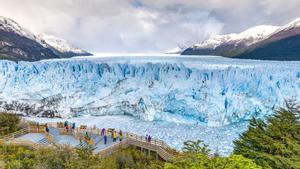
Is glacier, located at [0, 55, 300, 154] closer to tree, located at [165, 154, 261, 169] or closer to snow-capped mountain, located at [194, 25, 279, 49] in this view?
tree, located at [165, 154, 261, 169]

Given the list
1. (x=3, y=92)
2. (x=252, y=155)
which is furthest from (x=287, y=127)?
(x=3, y=92)

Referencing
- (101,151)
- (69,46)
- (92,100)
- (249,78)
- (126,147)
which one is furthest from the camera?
(69,46)

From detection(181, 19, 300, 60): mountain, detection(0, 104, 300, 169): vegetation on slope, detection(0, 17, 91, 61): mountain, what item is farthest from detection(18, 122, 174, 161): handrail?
detection(181, 19, 300, 60): mountain

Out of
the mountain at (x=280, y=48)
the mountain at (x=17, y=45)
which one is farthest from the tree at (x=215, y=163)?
the mountain at (x=17, y=45)

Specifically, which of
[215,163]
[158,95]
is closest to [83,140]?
[158,95]

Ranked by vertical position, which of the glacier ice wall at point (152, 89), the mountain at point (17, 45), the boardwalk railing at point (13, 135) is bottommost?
the boardwalk railing at point (13, 135)

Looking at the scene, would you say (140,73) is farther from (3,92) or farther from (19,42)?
(19,42)

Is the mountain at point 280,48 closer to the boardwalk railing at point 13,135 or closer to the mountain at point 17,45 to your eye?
the mountain at point 17,45
